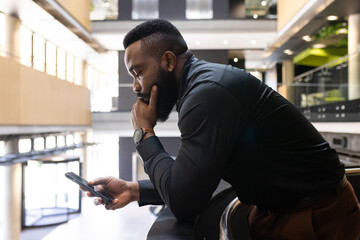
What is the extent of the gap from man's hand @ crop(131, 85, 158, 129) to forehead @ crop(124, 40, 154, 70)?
0.10m

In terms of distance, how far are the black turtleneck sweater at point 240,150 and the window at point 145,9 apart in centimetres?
1578

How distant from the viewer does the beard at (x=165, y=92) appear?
4.48 ft

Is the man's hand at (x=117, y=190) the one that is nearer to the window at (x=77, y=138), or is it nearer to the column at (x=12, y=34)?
the column at (x=12, y=34)

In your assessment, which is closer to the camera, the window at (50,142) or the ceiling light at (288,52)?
the ceiling light at (288,52)

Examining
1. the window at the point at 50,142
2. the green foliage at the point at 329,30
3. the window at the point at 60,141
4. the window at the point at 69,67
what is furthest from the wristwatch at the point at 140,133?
the window at the point at 60,141

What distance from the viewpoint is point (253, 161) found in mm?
1128

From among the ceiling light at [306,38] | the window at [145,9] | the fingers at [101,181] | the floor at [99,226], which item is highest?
the window at [145,9]

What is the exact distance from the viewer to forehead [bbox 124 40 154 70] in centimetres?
135

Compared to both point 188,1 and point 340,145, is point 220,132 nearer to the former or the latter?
point 340,145

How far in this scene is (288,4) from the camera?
12180 millimetres

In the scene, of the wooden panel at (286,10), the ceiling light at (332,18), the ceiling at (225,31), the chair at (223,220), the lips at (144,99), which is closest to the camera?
the chair at (223,220)

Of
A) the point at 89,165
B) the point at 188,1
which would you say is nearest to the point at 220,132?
the point at 188,1

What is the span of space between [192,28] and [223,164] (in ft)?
43.6

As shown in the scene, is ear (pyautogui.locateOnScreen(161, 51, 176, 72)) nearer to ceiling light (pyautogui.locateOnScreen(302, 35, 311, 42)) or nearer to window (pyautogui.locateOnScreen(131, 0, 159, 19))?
ceiling light (pyautogui.locateOnScreen(302, 35, 311, 42))
